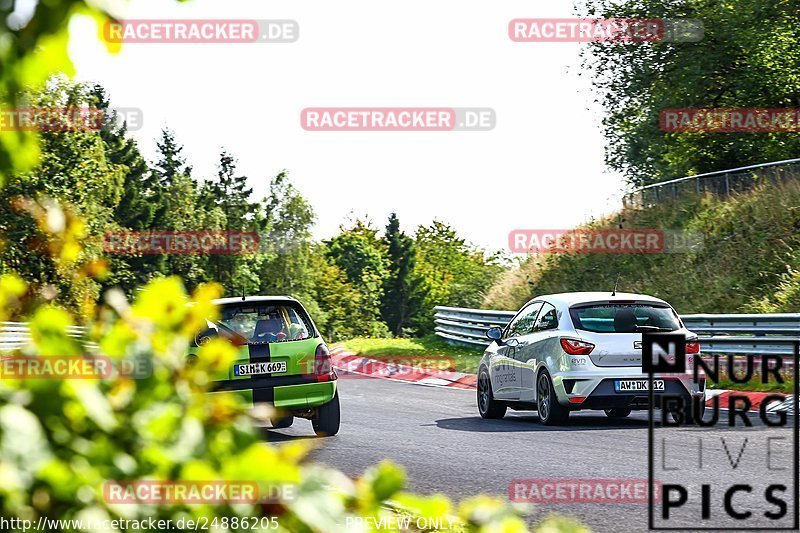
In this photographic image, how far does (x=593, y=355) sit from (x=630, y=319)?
2.36 feet

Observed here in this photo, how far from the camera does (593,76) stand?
36.6 m

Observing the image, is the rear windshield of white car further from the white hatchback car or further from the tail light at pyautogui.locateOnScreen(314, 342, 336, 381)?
the tail light at pyautogui.locateOnScreen(314, 342, 336, 381)

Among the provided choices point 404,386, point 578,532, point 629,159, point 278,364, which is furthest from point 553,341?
point 629,159

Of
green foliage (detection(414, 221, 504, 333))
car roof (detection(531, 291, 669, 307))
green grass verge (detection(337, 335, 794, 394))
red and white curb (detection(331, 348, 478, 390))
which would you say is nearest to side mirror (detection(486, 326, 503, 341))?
car roof (detection(531, 291, 669, 307))

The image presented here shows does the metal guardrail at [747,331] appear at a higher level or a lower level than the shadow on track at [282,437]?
higher

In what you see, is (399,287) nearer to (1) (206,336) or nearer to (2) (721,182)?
(2) (721,182)

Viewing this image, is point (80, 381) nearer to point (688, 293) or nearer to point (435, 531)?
point (435, 531)

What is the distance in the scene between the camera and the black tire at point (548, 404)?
1345cm

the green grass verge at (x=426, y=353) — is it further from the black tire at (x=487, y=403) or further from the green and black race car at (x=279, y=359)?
the green and black race car at (x=279, y=359)

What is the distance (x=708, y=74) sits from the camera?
3212 cm

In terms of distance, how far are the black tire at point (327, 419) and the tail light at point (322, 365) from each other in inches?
13.5

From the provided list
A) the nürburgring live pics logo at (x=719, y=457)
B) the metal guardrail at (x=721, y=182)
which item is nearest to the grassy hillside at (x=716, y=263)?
the metal guardrail at (x=721, y=182)

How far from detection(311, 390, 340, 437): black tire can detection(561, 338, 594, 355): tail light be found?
108 inches

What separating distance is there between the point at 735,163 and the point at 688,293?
7926 millimetres
